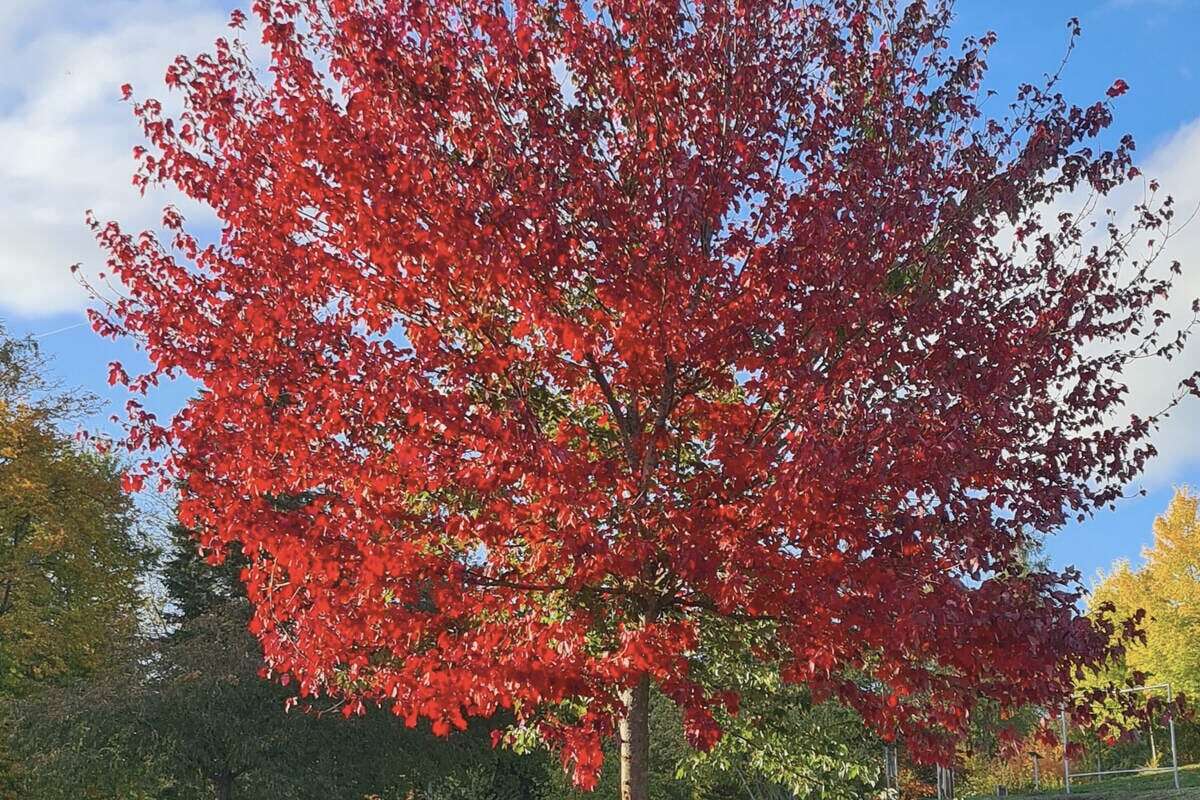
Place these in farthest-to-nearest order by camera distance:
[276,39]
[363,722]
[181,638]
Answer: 1. [181,638]
2. [363,722]
3. [276,39]

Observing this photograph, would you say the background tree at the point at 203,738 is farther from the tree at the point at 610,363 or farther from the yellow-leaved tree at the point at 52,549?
the tree at the point at 610,363

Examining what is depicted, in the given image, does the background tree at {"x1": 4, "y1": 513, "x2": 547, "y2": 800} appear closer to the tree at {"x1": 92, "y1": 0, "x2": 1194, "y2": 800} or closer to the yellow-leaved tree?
the yellow-leaved tree

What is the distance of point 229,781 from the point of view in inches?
916

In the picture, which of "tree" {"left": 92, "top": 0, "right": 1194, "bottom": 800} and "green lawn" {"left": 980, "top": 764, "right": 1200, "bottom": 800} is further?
"green lawn" {"left": 980, "top": 764, "right": 1200, "bottom": 800}

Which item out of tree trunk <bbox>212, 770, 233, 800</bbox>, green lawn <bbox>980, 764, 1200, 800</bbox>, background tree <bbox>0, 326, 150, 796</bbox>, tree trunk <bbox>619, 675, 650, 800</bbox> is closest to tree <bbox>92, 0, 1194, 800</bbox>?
tree trunk <bbox>619, 675, 650, 800</bbox>

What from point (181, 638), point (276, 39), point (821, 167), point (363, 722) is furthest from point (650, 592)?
point (181, 638)

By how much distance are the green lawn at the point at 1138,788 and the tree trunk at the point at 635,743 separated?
39.5 ft

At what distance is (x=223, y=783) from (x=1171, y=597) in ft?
104

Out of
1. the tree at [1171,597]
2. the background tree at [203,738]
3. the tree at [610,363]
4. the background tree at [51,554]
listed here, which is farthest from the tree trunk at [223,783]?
the tree at [1171,597]

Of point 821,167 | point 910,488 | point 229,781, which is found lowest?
point 229,781

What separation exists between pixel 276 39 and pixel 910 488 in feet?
20.1

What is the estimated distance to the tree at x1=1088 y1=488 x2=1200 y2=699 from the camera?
36562mm

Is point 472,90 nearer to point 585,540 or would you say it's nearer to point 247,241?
point 247,241

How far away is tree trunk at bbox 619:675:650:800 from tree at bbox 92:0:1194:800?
0.04m
